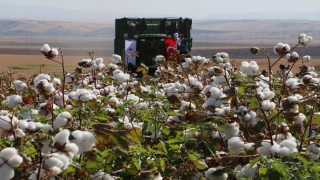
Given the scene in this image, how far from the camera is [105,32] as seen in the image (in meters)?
177

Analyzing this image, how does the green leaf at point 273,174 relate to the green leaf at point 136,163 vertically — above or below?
above

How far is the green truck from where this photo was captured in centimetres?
1723

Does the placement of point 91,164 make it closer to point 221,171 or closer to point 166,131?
point 221,171

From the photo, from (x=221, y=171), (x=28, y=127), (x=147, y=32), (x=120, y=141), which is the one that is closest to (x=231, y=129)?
(x=221, y=171)

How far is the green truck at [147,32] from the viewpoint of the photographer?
17234mm

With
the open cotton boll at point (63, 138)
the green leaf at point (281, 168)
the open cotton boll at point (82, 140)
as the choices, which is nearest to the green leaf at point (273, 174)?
the green leaf at point (281, 168)

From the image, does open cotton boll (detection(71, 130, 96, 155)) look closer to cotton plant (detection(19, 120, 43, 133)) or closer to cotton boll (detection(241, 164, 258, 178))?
cotton plant (detection(19, 120, 43, 133))

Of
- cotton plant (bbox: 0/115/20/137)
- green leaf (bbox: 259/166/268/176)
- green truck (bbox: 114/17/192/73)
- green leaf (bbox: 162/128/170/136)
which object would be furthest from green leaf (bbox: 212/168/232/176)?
green truck (bbox: 114/17/192/73)

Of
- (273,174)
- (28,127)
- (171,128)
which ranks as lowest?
(171,128)

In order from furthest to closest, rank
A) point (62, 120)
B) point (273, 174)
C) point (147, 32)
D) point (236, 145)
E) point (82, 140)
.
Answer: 1. point (147, 32)
2. point (236, 145)
3. point (62, 120)
4. point (273, 174)
5. point (82, 140)

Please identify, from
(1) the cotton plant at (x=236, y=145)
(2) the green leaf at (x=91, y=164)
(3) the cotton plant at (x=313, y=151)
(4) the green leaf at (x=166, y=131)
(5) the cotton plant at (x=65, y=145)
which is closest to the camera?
(5) the cotton plant at (x=65, y=145)

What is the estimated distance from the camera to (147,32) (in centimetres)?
1875

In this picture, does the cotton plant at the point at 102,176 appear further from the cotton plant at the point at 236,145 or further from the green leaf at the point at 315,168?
the green leaf at the point at 315,168

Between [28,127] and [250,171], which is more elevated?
[28,127]
